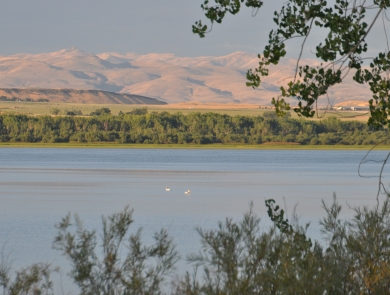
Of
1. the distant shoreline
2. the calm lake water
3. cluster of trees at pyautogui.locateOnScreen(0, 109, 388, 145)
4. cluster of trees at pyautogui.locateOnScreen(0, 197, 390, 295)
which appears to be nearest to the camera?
cluster of trees at pyautogui.locateOnScreen(0, 197, 390, 295)

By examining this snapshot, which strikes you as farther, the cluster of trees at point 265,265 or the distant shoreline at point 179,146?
the distant shoreline at point 179,146

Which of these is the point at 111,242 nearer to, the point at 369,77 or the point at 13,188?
the point at 369,77

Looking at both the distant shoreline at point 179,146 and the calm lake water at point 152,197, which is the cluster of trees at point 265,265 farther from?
the distant shoreline at point 179,146

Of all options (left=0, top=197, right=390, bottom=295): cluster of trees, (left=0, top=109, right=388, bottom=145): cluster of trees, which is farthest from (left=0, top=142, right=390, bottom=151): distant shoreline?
(left=0, top=197, right=390, bottom=295): cluster of trees

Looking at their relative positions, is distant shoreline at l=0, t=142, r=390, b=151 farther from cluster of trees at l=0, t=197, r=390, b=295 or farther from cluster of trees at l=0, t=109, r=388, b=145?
cluster of trees at l=0, t=197, r=390, b=295

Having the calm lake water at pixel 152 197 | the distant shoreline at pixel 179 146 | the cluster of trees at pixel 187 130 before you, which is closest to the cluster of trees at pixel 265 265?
the calm lake water at pixel 152 197

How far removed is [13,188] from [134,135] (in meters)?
76.2

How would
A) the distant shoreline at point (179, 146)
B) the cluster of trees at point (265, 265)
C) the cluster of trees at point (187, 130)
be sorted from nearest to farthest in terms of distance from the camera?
1. the cluster of trees at point (265, 265)
2. the distant shoreline at point (179, 146)
3. the cluster of trees at point (187, 130)

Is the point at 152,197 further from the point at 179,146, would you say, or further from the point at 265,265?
the point at 179,146

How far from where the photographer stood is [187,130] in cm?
11700

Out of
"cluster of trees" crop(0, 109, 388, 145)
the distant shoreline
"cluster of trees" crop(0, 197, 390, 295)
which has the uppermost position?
"cluster of trees" crop(0, 197, 390, 295)

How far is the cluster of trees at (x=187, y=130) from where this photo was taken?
367 feet

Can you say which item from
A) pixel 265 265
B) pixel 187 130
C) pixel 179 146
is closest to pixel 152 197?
pixel 265 265

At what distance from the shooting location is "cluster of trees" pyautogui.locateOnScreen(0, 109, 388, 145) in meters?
112
